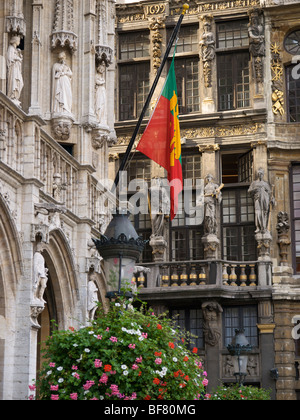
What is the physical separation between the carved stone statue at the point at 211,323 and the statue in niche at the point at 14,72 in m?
13.1

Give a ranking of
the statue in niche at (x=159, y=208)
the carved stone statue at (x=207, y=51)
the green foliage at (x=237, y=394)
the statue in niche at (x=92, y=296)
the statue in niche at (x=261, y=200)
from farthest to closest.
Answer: the carved stone statue at (x=207, y=51)
the statue in niche at (x=159, y=208)
the statue in niche at (x=261, y=200)
the green foliage at (x=237, y=394)
the statue in niche at (x=92, y=296)

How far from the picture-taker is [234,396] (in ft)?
65.6

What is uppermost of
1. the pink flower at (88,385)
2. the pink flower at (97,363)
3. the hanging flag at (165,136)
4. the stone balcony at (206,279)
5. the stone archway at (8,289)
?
the hanging flag at (165,136)

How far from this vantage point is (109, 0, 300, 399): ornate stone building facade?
1098 inches

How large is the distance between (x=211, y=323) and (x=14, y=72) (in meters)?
13.9

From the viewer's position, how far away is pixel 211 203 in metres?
29.0

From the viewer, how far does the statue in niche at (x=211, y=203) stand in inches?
1136

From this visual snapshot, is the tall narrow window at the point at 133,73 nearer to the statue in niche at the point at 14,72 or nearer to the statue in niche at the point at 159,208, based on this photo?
the statue in niche at the point at 159,208

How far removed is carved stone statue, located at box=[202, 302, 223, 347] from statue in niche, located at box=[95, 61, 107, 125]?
1019 centimetres

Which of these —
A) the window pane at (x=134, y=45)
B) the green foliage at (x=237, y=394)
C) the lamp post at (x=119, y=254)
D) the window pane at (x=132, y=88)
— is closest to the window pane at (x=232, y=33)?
the window pane at (x=134, y=45)

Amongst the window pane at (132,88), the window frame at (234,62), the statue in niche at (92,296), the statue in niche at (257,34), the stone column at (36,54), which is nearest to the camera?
the statue in niche at (92,296)

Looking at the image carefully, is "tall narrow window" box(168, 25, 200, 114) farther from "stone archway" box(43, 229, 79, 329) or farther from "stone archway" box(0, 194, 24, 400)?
"stone archway" box(0, 194, 24, 400)

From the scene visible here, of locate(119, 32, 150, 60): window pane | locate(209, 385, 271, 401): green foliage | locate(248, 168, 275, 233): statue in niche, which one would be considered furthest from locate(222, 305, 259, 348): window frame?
locate(119, 32, 150, 60): window pane

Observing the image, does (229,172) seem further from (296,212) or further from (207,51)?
(207,51)
